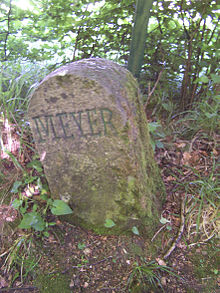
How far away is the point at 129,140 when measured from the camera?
57.2 inches

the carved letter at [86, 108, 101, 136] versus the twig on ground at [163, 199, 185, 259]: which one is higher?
the carved letter at [86, 108, 101, 136]

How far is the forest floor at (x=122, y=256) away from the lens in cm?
150

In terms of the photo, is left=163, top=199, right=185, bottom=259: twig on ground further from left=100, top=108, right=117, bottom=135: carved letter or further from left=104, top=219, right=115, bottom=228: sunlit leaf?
left=100, top=108, right=117, bottom=135: carved letter

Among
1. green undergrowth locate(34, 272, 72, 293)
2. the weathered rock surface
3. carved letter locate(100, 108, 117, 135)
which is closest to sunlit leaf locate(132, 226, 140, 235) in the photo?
the weathered rock surface

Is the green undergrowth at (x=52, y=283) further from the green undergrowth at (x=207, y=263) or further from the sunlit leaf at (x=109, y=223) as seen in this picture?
the green undergrowth at (x=207, y=263)

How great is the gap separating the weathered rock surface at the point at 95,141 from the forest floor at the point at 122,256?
0.16 meters

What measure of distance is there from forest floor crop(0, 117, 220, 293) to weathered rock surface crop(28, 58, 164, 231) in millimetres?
162

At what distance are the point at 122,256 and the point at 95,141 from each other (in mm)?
819

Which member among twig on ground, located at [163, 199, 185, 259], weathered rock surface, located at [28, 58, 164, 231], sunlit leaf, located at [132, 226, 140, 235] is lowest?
twig on ground, located at [163, 199, 185, 259]

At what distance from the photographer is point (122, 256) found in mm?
1618

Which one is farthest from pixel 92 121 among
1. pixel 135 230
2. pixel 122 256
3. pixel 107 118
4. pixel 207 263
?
pixel 207 263

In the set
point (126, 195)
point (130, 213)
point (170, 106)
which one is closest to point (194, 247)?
point (130, 213)

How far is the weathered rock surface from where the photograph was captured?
1.38 m

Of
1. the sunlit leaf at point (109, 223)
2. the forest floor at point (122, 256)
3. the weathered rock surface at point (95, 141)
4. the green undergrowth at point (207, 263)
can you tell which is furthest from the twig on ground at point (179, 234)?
the sunlit leaf at point (109, 223)
